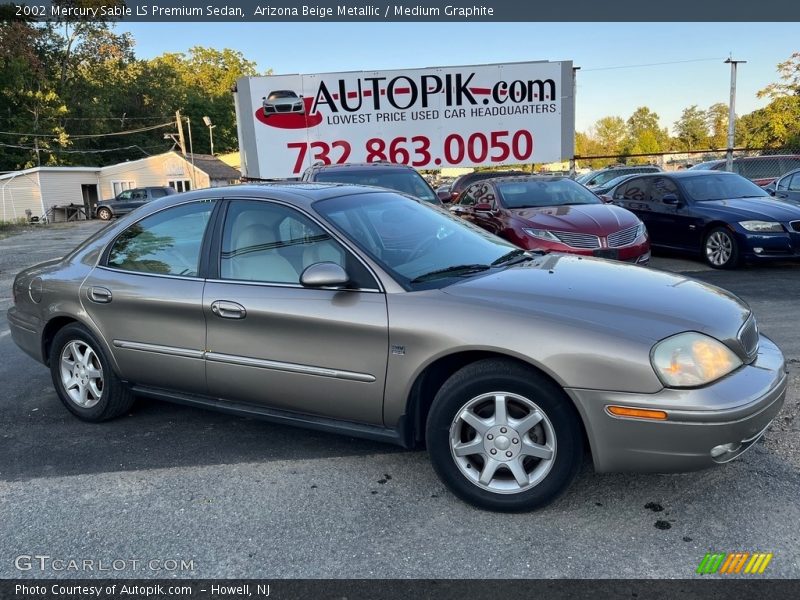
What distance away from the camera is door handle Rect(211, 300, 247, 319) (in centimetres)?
355

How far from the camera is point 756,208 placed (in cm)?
933

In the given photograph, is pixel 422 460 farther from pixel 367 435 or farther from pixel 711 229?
pixel 711 229

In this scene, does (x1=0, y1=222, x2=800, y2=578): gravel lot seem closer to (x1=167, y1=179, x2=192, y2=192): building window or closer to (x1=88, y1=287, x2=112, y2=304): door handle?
(x1=88, y1=287, x2=112, y2=304): door handle

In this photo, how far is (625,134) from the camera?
115 metres

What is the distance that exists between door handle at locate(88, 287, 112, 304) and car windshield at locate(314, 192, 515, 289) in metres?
1.54

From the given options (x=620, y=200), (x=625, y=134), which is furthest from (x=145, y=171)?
(x=625, y=134)

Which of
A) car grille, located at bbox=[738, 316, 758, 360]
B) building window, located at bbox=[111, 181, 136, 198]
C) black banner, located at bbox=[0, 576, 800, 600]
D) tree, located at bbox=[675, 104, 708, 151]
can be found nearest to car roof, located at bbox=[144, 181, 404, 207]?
black banner, located at bbox=[0, 576, 800, 600]

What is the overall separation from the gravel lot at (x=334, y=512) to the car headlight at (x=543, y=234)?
→ 4.21 m

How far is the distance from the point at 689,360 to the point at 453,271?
1.27 m

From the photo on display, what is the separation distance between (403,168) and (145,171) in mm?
41627

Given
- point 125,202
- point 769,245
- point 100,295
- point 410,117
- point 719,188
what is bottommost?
point 125,202

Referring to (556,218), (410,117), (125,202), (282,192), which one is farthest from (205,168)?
(282,192)

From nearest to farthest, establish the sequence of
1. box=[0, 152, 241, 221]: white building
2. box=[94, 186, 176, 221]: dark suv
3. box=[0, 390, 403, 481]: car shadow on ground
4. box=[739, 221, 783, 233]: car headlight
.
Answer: box=[0, 390, 403, 481]: car shadow on ground → box=[739, 221, 783, 233]: car headlight → box=[94, 186, 176, 221]: dark suv → box=[0, 152, 241, 221]: white building

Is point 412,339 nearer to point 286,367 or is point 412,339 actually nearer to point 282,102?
point 286,367
